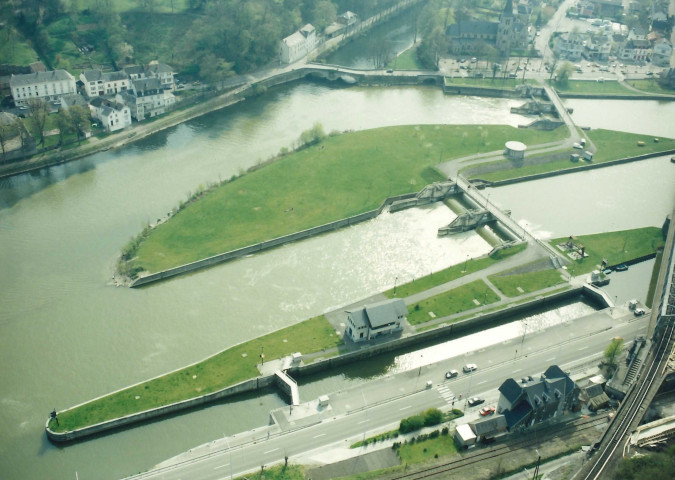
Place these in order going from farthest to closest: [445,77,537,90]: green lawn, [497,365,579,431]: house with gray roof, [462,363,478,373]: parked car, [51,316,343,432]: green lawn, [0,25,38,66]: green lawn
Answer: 1. [445,77,537,90]: green lawn
2. [0,25,38,66]: green lawn
3. [462,363,478,373]: parked car
4. [51,316,343,432]: green lawn
5. [497,365,579,431]: house with gray roof

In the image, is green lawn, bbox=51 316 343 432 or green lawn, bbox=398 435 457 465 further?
green lawn, bbox=51 316 343 432

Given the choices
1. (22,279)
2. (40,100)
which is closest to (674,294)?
(22,279)

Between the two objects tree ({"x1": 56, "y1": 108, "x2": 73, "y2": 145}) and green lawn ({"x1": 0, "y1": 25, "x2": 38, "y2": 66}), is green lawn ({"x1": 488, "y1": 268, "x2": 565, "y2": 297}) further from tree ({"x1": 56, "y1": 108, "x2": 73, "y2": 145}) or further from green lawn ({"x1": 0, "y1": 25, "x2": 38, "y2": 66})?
green lawn ({"x1": 0, "y1": 25, "x2": 38, "y2": 66})

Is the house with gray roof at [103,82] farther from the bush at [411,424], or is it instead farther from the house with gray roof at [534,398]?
the house with gray roof at [534,398]

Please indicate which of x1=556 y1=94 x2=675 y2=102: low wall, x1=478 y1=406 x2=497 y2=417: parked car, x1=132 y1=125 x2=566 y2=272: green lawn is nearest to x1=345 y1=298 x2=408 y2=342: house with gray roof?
x1=478 y1=406 x2=497 y2=417: parked car

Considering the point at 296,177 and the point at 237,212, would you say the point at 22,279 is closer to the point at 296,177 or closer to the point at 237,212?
the point at 237,212
